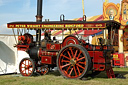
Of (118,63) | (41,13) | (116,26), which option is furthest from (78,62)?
(118,63)

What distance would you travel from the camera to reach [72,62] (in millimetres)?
7066

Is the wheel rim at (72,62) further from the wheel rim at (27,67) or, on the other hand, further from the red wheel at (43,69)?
the red wheel at (43,69)

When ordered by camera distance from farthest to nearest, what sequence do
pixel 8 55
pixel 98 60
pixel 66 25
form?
pixel 8 55, pixel 66 25, pixel 98 60

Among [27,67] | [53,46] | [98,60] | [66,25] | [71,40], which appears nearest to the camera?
[98,60]

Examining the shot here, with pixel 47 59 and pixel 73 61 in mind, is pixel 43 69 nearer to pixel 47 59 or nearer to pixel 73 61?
pixel 47 59

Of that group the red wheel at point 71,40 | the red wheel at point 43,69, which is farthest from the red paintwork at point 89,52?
the red wheel at point 43,69

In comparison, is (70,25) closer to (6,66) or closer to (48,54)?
(48,54)

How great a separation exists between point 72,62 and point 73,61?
53 mm

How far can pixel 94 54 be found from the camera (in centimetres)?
710

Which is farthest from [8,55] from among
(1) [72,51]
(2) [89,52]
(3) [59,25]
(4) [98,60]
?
(4) [98,60]

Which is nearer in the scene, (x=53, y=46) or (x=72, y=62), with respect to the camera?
(x=72, y=62)

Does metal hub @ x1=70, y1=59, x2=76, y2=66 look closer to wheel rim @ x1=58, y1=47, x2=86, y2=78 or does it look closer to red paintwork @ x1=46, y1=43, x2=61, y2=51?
wheel rim @ x1=58, y1=47, x2=86, y2=78

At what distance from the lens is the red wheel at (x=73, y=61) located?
6773mm

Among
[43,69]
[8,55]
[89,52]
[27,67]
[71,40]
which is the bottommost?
[43,69]
